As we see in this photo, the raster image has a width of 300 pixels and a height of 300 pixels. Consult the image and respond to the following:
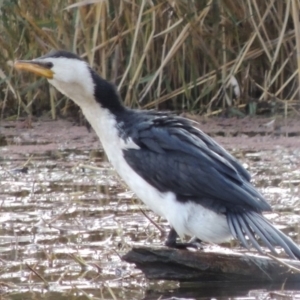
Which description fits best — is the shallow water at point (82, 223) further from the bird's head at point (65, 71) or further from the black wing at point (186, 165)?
the bird's head at point (65, 71)

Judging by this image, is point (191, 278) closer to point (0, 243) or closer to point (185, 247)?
point (185, 247)

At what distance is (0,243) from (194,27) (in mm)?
3543

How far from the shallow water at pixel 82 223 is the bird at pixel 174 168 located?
29 centimetres

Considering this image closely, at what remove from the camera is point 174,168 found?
5.01 metres

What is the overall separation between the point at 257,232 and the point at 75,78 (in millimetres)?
1327

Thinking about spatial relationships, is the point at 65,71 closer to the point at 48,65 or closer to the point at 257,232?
the point at 48,65

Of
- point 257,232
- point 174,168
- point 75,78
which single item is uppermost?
point 75,78

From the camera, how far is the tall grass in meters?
8.47

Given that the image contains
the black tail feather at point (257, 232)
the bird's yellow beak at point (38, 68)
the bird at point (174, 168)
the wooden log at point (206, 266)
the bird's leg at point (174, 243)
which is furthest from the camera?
the bird's yellow beak at point (38, 68)

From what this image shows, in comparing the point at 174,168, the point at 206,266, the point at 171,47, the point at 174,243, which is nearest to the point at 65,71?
the point at 174,168

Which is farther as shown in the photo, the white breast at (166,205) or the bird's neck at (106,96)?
the bird's neck at (106,96)

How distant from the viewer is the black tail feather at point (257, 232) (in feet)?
14.9

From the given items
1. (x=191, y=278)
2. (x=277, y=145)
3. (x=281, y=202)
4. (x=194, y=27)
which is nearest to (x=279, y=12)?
(x=194, y=27)

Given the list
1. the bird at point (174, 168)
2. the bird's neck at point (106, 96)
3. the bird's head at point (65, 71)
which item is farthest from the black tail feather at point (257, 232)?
the bird's head at point (65, 71)
